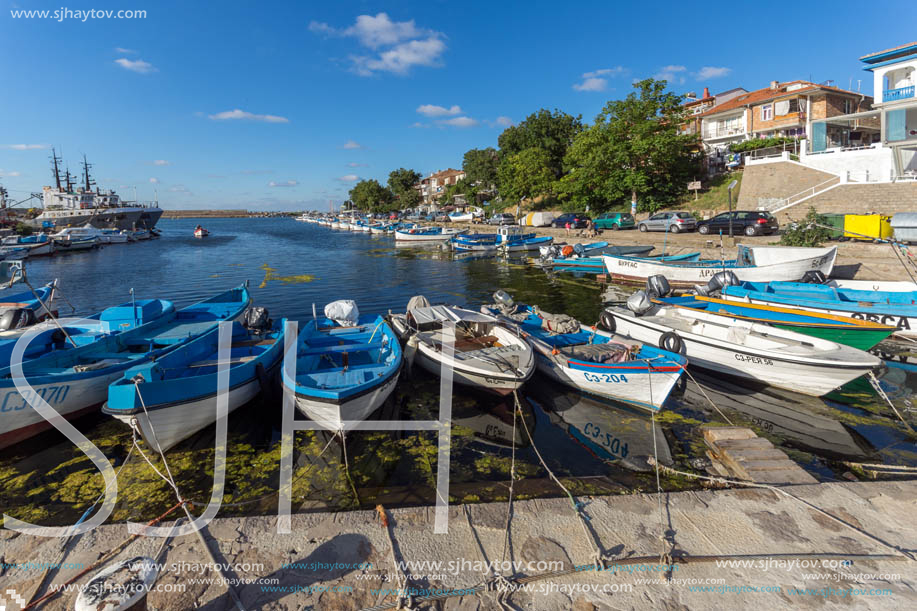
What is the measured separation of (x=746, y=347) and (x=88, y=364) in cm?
1512

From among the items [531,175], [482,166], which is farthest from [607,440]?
[482,166]

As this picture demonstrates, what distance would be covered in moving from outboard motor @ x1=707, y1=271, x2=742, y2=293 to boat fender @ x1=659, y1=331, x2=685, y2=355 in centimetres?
620

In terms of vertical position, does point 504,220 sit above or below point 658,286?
above

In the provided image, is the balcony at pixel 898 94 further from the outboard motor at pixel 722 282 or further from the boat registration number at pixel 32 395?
the boat registration number at pixel 32 395

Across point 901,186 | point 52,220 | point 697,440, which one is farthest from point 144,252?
point 901,186

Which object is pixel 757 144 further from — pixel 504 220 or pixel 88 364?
pixel 88 364

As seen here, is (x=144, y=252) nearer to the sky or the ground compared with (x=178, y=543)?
nearer to the sky

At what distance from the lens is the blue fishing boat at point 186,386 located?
728cm

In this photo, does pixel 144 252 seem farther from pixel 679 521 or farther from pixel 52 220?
pixel 679 521

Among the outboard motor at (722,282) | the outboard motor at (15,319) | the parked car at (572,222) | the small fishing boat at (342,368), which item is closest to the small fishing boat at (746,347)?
the outboard motor at (722,282)

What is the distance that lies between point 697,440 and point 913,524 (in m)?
3.31

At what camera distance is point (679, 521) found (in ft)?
18.1

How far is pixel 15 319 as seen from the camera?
12.6 m

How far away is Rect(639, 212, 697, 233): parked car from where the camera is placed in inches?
1247
